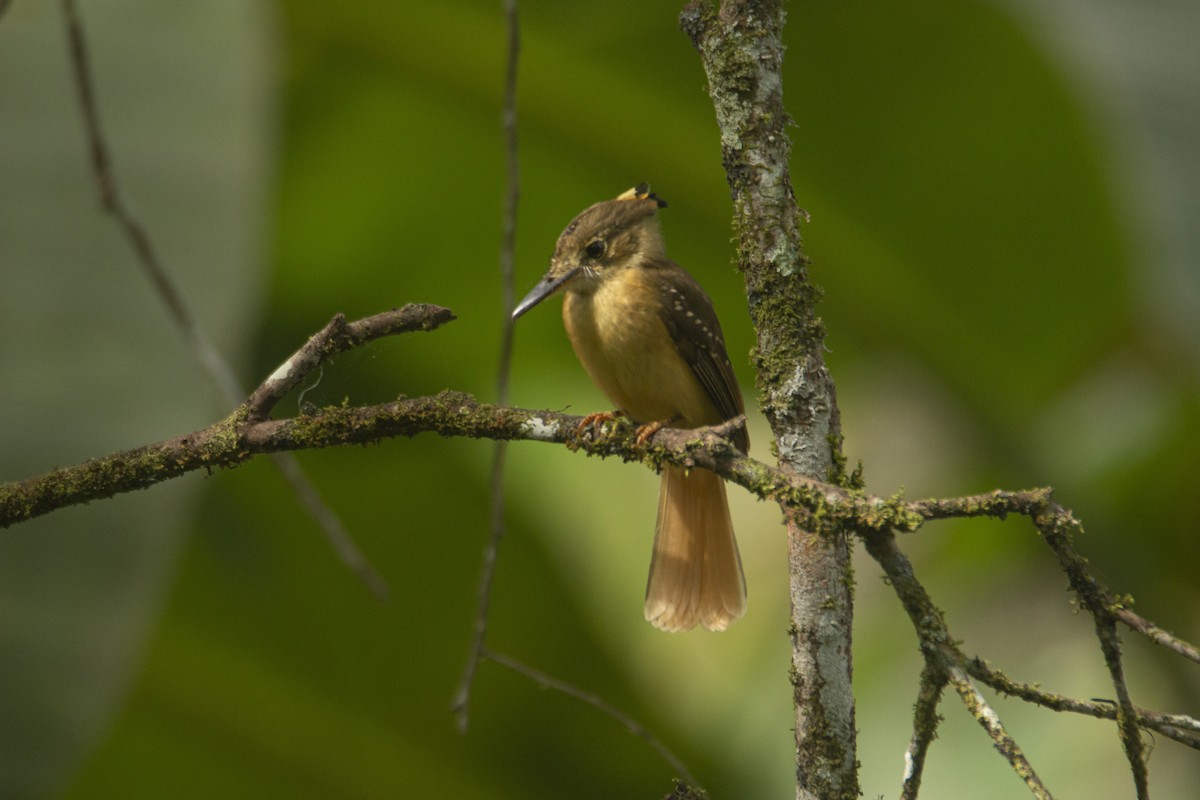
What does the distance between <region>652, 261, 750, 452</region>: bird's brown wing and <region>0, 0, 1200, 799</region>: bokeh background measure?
927 millimetres

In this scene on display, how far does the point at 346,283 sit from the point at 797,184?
89.3 inches

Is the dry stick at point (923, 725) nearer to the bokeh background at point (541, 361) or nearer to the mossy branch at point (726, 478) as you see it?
the mossy branch at point (726, 478)

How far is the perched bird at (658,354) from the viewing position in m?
3.72

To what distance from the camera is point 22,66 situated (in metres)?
3.75

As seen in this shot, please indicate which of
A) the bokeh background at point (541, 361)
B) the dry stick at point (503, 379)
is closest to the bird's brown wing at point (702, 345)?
the bokeh background at point (541, 361)

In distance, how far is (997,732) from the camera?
60.4 inches

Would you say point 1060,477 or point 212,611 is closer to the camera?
point 1060,477

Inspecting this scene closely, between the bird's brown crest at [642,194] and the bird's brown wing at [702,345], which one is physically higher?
the bird's brown crest at [642,194]

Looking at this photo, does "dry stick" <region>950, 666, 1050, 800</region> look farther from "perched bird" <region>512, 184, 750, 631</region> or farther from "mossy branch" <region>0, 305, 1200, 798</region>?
"perched bird" <region>512, 184, 750, 631</region>

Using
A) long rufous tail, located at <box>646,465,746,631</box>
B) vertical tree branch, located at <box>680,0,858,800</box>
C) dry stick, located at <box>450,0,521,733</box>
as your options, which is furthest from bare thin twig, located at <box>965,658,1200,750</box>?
long rufous tail, located at <box>646,465,746,631</box>

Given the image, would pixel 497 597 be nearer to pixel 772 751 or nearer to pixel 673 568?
pixel 772 751

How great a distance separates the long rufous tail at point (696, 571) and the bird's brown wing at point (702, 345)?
0.23 meters

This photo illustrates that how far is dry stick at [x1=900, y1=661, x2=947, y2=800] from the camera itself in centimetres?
158

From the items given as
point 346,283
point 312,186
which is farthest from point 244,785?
point 312,186
